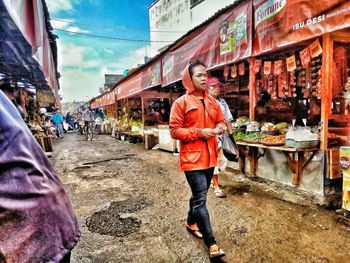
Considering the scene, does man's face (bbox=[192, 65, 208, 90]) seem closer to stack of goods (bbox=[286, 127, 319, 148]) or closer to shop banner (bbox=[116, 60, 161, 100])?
stack of goods (bbox=[286, 127, 319, 148])

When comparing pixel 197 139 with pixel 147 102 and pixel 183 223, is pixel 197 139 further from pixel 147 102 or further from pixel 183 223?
pixel 147 102

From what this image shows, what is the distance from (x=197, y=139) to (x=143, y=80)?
9316 millimetres

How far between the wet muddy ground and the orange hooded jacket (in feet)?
3.64

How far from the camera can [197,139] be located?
277 centimetres

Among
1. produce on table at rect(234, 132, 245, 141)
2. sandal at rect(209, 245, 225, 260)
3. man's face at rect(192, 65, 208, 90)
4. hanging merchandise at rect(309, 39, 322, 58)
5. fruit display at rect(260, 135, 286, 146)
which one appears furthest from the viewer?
produce on table at rect(234, 132, 245, 141)

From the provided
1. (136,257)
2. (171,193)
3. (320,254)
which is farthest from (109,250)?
(320,254)

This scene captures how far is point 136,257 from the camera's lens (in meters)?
2.87

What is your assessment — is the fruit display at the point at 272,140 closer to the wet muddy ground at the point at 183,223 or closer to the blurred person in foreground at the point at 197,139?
the wet muddy ground at the point at 183,223

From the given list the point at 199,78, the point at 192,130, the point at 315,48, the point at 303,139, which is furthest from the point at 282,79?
the point at 192,130

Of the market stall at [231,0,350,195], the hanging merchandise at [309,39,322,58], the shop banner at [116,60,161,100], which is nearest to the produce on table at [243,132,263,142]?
the market stall at [231,0,350,195]

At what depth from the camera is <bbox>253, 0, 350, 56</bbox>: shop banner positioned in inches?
142

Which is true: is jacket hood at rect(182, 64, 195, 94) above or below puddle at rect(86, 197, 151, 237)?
above

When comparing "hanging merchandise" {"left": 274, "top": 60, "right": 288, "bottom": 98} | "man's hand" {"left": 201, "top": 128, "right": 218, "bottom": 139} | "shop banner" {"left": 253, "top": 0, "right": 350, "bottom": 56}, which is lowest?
"man's hand" {"left": 201, "top": 128, "right": 218, "bottom": 139}

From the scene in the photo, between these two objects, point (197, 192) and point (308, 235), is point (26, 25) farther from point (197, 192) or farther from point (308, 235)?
point (308, 235)
